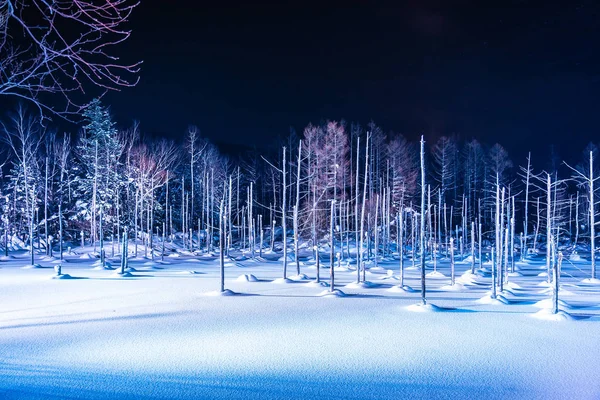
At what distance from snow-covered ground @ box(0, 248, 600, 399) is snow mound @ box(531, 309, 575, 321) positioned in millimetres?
239

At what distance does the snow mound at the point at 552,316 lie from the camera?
975cm

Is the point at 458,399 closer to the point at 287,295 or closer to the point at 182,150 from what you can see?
the point at 287,295

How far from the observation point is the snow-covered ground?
5.35 meters

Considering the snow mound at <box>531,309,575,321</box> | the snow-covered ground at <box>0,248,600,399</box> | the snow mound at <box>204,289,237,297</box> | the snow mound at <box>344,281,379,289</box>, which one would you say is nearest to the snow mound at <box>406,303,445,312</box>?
the snow-covered ground at <box>0,248,600,399</box>

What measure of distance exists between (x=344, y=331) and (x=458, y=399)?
3.54 meters

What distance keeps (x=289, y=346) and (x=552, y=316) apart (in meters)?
6.31

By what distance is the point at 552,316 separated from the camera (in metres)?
9.88

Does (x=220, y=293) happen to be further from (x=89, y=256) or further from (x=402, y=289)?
(x=89, y=256)

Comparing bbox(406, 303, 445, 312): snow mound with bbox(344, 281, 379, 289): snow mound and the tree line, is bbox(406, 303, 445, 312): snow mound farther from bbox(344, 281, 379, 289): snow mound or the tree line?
the tree line

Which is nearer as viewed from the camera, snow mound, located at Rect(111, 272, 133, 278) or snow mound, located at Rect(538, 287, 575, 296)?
snow mound, located at Rect(538, 287, 575, 296)

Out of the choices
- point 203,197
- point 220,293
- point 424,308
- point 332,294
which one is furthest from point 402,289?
point 203,197

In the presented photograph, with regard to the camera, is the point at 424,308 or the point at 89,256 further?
the point at 89,256

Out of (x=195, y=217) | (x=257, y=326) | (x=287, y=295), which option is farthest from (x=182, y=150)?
(x=257, y=326)

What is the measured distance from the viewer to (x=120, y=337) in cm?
773
